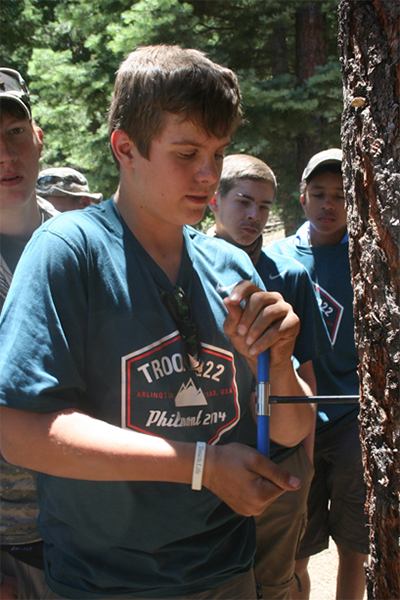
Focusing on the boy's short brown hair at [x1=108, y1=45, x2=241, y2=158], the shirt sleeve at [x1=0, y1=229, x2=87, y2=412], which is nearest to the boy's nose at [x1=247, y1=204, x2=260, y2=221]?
the boy's short brown hair at [x1=108, y1=45, x2=241, y2=158]

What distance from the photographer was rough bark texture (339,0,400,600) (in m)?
1.20

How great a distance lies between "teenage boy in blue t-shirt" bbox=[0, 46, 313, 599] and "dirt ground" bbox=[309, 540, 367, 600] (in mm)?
2152

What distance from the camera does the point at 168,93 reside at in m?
1.46

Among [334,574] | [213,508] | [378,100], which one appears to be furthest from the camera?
[334,574]

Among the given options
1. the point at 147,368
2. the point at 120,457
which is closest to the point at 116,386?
the point at 147,368

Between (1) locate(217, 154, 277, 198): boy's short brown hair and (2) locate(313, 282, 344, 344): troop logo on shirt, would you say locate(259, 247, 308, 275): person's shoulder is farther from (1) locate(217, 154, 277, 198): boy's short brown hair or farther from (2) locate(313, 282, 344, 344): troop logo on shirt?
(1) locate(217, 154, 277, 198): boy's short brown hair

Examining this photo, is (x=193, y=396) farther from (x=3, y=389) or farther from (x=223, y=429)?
(x=3, y=389)

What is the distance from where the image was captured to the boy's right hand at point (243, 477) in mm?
1254

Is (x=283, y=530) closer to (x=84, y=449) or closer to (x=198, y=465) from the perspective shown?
(x=198, y=465)

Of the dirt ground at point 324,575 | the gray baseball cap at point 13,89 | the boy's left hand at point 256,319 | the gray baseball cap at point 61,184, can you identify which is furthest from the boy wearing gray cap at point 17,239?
the dirt ground at point 324,575

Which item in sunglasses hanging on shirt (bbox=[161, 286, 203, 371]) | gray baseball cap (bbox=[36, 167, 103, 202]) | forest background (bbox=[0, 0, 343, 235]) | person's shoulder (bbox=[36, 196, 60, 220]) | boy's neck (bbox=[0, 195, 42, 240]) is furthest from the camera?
forest background (bbox=[0, 0, 343, 235])

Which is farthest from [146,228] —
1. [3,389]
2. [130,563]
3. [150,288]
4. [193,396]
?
[130,563]

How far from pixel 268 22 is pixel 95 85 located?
8.43ft

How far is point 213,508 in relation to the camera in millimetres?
1513
